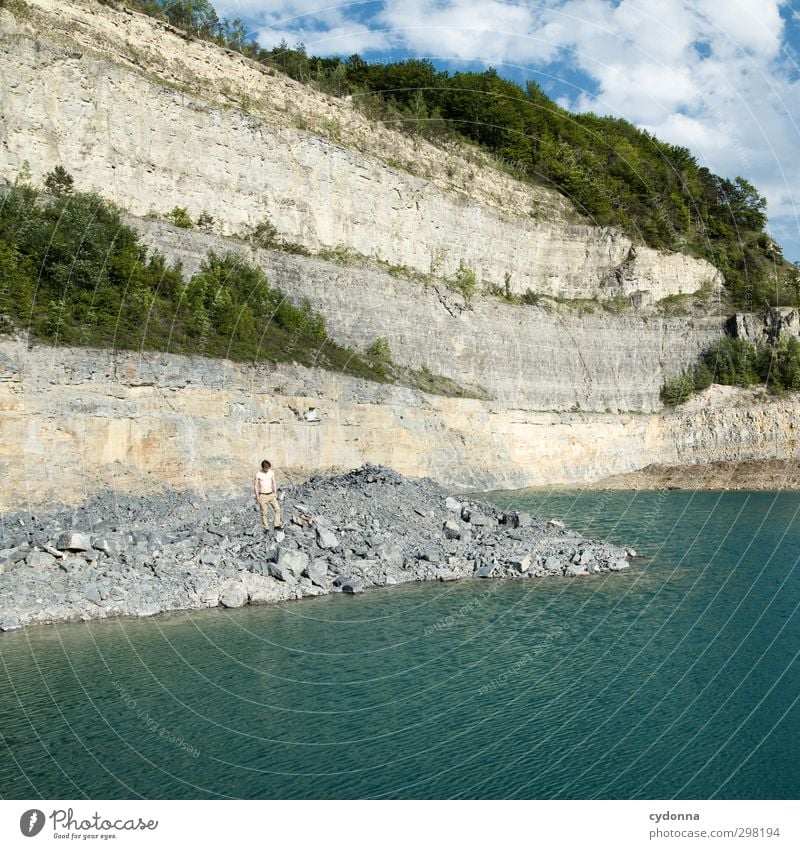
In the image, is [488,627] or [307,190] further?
[307,190]

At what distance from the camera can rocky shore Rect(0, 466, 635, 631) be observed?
15.9m

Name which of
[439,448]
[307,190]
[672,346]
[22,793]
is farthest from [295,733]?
[672,346]

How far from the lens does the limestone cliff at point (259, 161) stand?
3083 centimetres

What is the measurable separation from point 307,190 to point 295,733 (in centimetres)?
3324

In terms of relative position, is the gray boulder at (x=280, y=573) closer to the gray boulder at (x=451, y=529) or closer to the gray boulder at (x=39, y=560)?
the gray boulder at (x=39, y=560)

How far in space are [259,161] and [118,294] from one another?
51.1 ft

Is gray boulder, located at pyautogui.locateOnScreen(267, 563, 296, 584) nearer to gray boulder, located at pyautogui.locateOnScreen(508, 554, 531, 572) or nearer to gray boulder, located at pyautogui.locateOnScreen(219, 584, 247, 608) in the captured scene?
gray boulder, located at pyautogui.locateOnScreen(219, 584, 247, 608)

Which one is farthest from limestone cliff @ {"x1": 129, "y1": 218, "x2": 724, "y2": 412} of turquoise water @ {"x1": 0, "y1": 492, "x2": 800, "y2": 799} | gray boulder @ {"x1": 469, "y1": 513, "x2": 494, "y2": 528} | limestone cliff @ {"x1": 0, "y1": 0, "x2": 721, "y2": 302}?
turquoise water @ {"x1": 0, "y1": 492, "x2": 800, "y2": 799}

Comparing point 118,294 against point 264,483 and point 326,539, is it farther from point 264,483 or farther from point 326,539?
point 326,539

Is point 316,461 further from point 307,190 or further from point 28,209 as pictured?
point 307,190

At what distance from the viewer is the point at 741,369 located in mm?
50156

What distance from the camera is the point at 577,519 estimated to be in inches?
1162

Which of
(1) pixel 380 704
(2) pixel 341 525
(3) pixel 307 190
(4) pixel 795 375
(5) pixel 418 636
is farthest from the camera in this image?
(4) pixel 795 375

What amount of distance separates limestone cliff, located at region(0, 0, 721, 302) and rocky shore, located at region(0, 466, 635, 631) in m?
17.5
